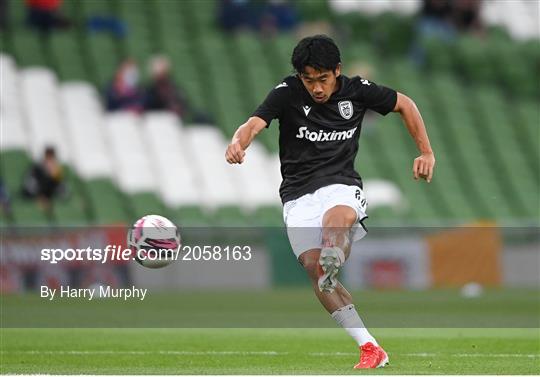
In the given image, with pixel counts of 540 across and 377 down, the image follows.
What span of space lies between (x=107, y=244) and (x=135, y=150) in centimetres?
506

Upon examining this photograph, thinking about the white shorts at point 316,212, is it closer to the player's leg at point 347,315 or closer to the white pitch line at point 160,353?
the player's leg at point 347,315

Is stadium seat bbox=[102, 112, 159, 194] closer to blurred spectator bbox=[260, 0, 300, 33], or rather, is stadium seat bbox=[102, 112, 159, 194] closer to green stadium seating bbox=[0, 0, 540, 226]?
green stadium seating bbox=[0, 0, 540, 226]

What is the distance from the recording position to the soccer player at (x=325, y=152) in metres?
9.94

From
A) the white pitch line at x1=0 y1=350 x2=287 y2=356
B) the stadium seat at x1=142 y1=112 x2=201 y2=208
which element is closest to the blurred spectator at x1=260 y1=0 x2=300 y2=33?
the stadium seat at x1=142 y1=112 x2=201 y2=208

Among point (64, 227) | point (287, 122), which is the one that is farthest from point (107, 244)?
point (287, 122)

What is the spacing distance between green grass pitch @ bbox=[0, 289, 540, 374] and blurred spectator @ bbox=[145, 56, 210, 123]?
882cm

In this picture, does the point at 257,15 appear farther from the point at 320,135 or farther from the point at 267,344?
the point at 320,135

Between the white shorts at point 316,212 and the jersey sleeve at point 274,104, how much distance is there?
2.16 ft

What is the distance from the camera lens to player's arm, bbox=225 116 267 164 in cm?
952

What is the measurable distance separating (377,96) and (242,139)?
1261 mm

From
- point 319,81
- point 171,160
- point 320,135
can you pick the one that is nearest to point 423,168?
point 320,135

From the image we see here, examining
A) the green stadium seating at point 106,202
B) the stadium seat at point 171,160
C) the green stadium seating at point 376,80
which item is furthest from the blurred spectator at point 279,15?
the green stadium seating at point 106,202

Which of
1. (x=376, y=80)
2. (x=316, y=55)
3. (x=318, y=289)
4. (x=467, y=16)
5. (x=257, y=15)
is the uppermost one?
(x=467, y=16)

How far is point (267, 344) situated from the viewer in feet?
42.6
